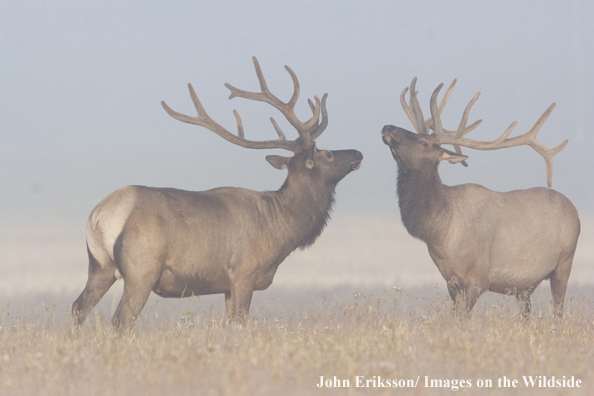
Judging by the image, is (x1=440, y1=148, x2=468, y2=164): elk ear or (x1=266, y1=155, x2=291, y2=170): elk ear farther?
(x1=266, y1=155, x2=291, y2=170): elk ear

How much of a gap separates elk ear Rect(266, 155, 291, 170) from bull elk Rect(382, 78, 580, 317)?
1.40 m

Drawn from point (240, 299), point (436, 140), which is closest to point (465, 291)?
point (436, 140)

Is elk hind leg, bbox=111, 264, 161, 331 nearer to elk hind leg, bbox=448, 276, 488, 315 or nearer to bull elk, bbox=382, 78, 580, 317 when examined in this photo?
bull elk, bbox=382, 78, 580, 317

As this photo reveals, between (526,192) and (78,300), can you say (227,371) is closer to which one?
(78,300)

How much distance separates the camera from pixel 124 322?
26.7ft

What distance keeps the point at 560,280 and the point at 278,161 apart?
14.5ft

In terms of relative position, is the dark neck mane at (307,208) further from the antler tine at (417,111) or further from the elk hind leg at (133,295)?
the elk hind leg at (133,295)

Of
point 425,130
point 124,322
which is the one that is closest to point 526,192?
point 425,130

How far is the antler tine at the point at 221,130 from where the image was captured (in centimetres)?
1012

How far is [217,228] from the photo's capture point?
8.86 metres

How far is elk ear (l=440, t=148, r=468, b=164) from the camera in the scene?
31.7ft

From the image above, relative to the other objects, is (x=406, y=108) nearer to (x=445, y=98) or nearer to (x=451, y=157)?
(x=445, y=98)

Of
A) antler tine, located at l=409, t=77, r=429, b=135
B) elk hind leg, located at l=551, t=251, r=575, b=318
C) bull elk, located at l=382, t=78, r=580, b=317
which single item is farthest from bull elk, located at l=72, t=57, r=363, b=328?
elk hind leg, located at l=551, t=251, r=575, b=318

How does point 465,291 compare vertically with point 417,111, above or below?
below
